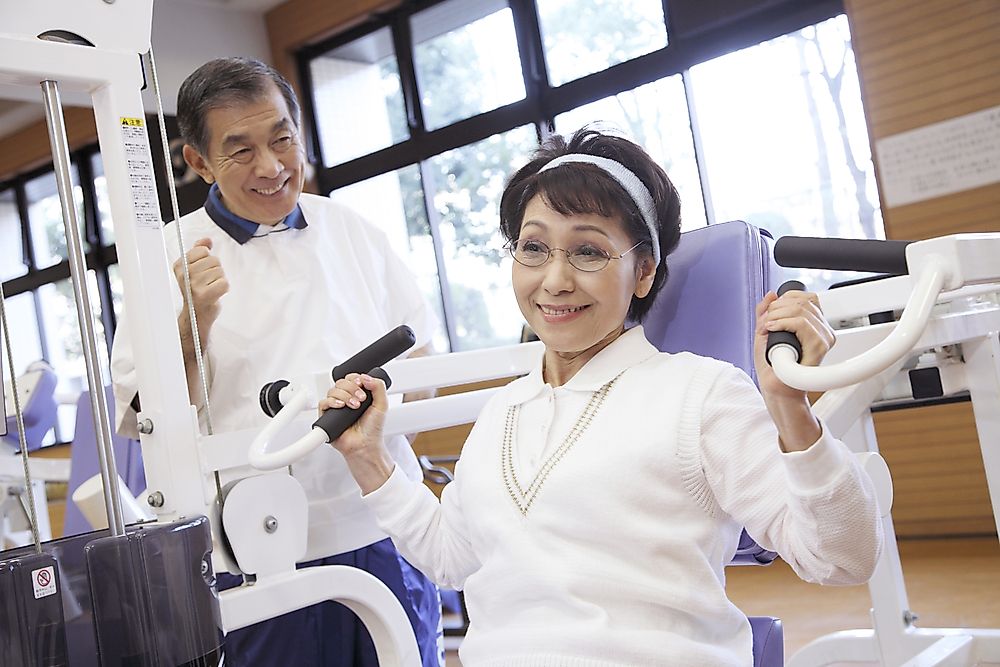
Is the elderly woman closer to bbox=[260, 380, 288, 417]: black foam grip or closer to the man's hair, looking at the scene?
bbox=[260, 380, 288, 417]: black foam grip

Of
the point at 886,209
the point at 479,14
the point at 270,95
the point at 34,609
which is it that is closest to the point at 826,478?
the point at 34,609

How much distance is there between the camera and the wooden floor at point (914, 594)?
9.41ft

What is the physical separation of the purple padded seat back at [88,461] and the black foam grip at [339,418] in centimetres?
128

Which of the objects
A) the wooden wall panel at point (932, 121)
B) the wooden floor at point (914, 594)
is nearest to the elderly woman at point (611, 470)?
the wooden floor at point (914, 594)

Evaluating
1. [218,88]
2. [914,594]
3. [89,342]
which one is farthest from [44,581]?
[914,594]

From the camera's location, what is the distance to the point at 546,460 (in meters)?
1.21

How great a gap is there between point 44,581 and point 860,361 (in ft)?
2.69

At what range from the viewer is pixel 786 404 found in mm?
938

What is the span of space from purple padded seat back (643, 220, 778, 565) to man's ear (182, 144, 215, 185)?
0.78 metres

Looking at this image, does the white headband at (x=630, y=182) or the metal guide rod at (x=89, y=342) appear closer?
the metal guide rod at (x=89, y=342)

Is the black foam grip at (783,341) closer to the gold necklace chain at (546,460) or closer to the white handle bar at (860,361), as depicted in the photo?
the white handle bar at (860,361)

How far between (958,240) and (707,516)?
0.39 m

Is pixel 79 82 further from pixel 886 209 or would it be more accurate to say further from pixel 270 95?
pixel 886 209

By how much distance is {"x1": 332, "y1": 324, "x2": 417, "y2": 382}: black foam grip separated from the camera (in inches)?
51.2
